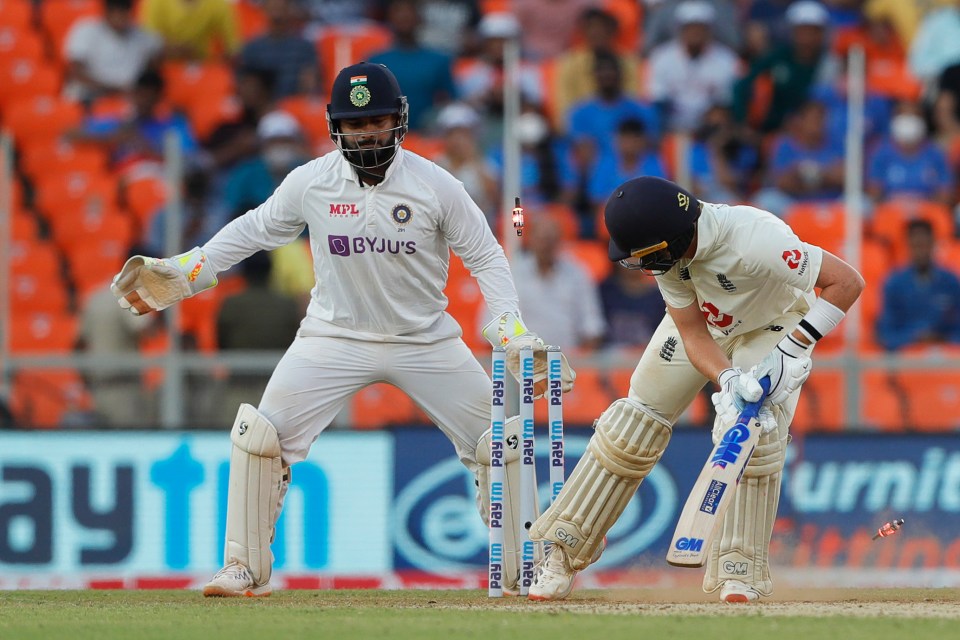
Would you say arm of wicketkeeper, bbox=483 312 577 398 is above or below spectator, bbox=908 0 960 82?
below

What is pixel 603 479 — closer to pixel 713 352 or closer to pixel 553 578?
pixel 553 578

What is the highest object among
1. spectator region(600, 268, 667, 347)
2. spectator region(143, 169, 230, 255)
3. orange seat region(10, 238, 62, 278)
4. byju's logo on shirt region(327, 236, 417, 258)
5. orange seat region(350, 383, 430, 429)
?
spectator region(143, 169, 230, 255)

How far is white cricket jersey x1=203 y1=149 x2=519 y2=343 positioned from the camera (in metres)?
7.07

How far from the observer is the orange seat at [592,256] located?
1141 cm

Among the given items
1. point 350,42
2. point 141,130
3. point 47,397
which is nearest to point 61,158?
point 141,130

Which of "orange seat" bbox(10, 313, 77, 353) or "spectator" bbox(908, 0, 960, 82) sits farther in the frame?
"spectator" bbox(908, 0, 960, 82)

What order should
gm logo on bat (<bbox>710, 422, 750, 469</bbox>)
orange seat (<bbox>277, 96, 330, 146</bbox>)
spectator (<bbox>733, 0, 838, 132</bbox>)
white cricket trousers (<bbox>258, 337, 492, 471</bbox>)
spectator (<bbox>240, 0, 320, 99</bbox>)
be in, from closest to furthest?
gm logo on bat (<bbox>710, 422, 750, 469</bbox>), white cricket trousers (<bbox>258, 337, 492, 471</bbox>), spectator (<bbox>733, 0, 838, 132</bbox>), orange seat (<bbox>277, 96, 330, 146</bbox>), spectator (<bbox>240, 0, 320, 99</bbox>)

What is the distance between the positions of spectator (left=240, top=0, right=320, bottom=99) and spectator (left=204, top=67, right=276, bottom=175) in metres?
0.15

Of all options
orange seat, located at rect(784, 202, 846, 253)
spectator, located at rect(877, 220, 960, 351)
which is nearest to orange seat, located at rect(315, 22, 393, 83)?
orange seat, located at rect(784, 202, 846, 253)

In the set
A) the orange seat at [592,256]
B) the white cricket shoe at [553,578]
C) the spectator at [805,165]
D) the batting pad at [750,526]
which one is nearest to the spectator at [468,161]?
the orange seat at [592,256]

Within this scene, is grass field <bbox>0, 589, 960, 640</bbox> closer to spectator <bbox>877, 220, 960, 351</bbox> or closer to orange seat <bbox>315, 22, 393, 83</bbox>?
spectator <bbox>877, 220, 960, 351</bbox>

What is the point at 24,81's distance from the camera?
14.1 metres

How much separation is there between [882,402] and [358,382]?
166 inches

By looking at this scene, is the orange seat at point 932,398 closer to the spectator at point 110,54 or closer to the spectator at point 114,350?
the spectator at point 114,350
